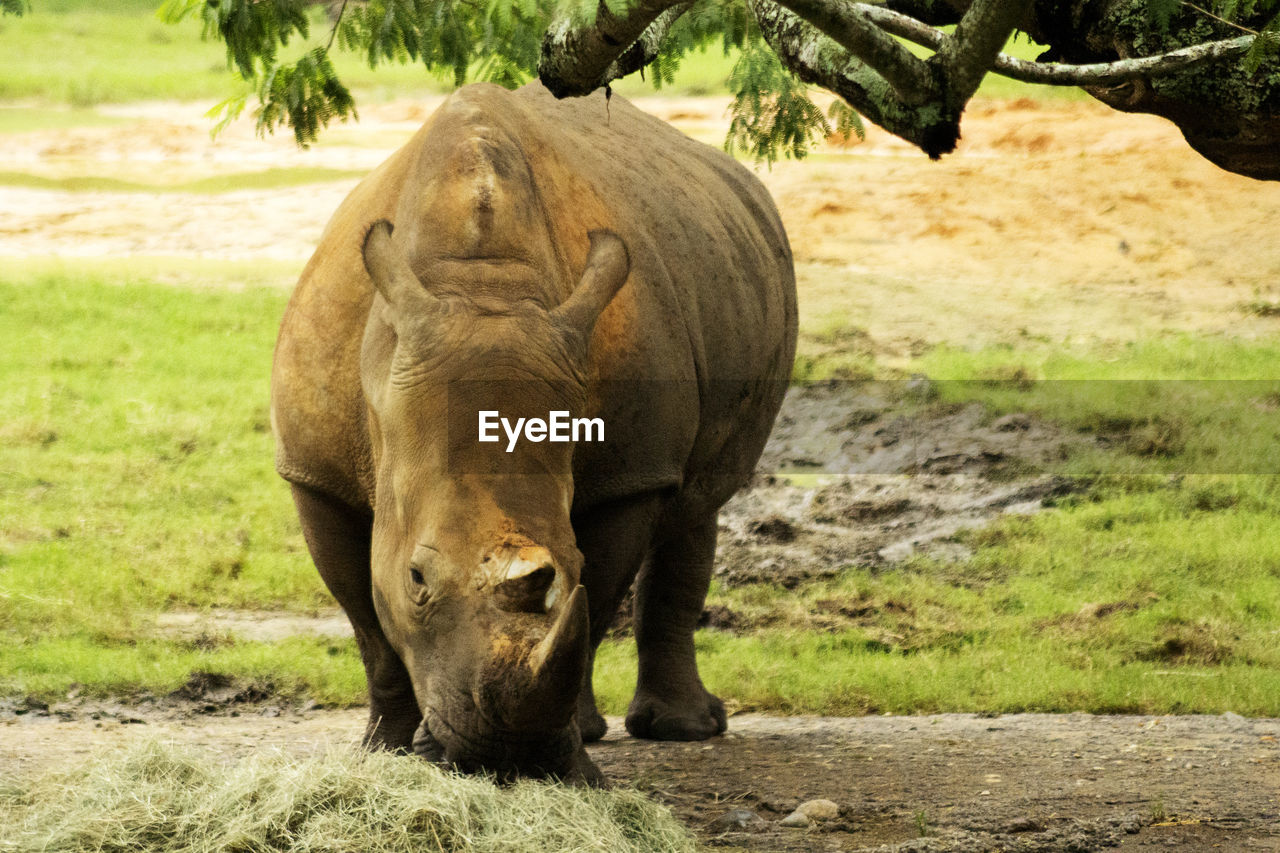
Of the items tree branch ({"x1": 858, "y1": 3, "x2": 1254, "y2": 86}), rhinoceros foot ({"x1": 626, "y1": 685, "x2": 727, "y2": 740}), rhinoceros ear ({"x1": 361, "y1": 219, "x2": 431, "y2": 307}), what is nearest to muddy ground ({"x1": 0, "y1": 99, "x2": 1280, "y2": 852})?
rhinoceros foot ({"x1": 626, "y1": 685, "x2": 727, "y2": 740})

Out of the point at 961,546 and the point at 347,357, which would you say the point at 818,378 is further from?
the point at 347,357

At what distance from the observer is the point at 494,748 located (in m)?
4.17

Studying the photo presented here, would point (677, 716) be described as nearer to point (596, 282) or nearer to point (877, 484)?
point (596, 282)

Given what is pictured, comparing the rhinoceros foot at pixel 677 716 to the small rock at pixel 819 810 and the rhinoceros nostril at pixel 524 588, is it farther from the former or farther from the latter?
the rhinoceros nostril at pixel 524 588

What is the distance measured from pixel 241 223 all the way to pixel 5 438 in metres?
6.45

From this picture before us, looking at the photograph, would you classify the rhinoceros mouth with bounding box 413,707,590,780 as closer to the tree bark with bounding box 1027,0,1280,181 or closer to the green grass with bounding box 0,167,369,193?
the tree bark with bounding box 1027,0,1280,181

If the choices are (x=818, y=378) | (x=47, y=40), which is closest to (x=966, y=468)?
(x=818, y=378)

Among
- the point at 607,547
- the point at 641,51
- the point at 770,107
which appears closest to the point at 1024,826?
the point at 607,547

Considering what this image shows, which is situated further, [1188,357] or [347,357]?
[1188,357]

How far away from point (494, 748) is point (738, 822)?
1.38 metres

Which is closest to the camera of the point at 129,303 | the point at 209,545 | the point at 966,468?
the point at 209,545

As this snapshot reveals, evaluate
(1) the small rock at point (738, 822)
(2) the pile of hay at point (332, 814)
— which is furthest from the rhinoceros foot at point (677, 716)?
(2) the pile of hay at point (332, 814)

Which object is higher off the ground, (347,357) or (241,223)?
(347,357)

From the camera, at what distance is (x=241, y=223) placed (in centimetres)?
1812
